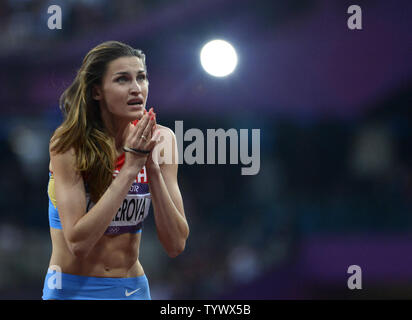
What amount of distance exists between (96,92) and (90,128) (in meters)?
0.16

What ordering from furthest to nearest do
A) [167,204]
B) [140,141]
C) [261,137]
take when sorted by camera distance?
[261,137] < [167,204] < [140,141]

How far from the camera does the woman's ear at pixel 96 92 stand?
Answer: 2090 millimetres

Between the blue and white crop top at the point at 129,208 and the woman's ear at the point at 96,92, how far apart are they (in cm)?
25

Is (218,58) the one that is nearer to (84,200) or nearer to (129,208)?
(129,208)

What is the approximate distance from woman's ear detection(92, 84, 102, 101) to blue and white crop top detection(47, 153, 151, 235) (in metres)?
0.25

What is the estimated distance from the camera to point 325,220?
4902 mm

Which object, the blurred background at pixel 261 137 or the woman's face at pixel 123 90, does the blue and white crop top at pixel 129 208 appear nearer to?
the woman's face at pixel 123 90

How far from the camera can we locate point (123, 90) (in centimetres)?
204

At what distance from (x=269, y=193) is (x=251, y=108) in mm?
817

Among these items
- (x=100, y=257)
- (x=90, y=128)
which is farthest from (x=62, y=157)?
(x=100, y=257)

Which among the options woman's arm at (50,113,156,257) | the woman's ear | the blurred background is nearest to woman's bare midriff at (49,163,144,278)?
woman's arm at (50,113,156,257)

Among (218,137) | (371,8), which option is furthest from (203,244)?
(371,8)

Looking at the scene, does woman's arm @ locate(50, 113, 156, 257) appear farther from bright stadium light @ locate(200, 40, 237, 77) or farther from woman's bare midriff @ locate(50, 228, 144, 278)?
bright stadium light @ locate(200, 40, 237, 77)
